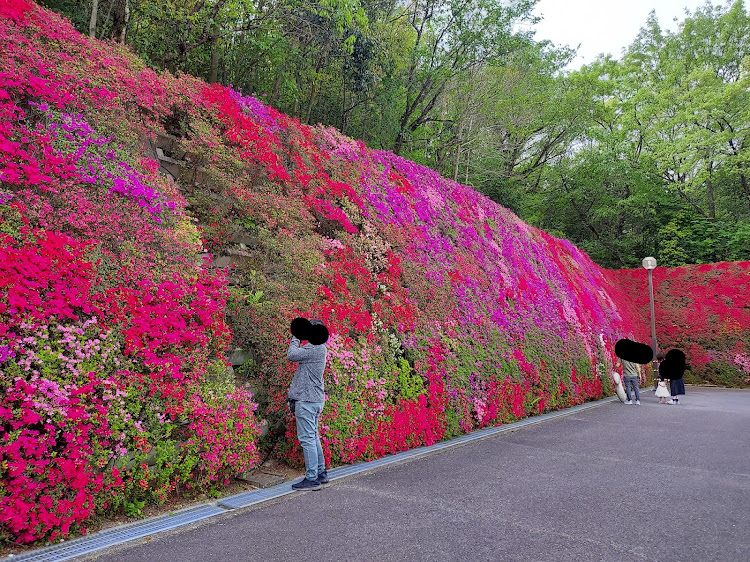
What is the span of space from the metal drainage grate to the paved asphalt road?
0.11m

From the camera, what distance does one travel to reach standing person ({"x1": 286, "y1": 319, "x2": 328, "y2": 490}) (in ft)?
14.4

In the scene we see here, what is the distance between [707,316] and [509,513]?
1721cm

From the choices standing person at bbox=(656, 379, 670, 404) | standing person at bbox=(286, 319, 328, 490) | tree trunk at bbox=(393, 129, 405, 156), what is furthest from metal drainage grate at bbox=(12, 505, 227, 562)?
tree trunk at bbox=(393, 129, 405, 156)

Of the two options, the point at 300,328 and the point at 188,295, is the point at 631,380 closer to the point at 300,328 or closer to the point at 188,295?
the point at 300,328

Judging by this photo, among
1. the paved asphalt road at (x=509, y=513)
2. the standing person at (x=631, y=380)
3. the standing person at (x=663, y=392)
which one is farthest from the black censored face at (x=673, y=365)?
the standing person at (x=663, y=392)

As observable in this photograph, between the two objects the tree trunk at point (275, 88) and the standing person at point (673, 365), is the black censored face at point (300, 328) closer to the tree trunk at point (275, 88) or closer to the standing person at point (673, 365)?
the standing person at point (673, 365)

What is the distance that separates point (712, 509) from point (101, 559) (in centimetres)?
457

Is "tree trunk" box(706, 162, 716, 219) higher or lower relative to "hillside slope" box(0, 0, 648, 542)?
higher

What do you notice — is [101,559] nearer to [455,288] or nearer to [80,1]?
[455,288]

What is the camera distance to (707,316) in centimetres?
1748

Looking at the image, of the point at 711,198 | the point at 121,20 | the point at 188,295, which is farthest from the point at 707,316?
the point at 121,20

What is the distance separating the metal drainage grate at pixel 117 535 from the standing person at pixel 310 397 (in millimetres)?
866

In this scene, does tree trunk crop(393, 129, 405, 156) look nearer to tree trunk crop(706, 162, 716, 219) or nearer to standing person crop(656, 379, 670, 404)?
standing person crop(656, 379, 670, 404)

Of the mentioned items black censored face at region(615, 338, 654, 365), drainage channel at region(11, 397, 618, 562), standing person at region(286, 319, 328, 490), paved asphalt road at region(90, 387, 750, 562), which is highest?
black censored face at region(615, 338, 654, 365)
